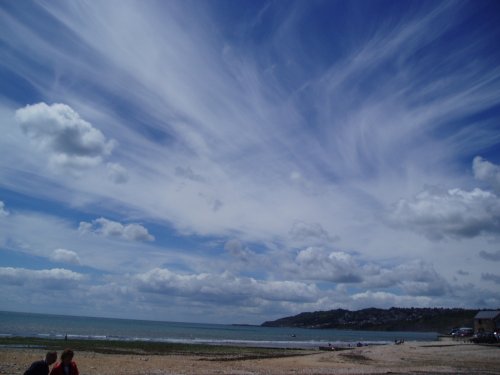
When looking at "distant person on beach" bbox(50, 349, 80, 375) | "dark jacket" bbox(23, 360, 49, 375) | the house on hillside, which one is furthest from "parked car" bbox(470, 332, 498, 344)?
"dark jacket" bbox(23, 360, 49, 375)

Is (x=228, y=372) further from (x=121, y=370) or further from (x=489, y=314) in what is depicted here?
(x=489, y=314)

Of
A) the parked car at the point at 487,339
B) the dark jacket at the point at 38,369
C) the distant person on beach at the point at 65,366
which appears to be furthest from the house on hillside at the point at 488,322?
the dark jacket at the point at 38,369

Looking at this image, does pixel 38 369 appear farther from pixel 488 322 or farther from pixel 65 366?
pixel 488 322

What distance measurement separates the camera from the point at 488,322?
87688 mm

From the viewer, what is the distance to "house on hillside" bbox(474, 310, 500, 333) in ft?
281

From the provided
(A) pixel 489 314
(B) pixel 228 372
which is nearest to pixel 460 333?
(A) pixel 489 314

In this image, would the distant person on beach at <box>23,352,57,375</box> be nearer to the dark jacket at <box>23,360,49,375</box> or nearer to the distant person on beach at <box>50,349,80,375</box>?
the dark jacket at <box>23,360,49,375</box>

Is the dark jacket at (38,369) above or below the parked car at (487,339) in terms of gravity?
above

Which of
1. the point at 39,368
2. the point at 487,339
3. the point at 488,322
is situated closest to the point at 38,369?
the point at 39,368

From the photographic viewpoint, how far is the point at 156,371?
29.6 meters

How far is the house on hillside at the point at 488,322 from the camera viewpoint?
85.7 m

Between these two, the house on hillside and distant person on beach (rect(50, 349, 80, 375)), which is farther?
the house on hillside

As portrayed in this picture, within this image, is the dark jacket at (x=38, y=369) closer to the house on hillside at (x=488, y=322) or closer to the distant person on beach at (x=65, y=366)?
the distant person on beach at (x=65, y=366)

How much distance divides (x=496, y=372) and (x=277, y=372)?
15262 mm
